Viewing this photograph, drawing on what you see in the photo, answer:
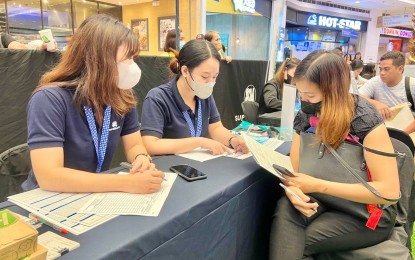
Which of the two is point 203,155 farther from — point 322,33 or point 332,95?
point 322,33

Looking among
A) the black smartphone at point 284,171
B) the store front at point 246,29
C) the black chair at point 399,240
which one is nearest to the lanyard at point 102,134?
the black smartphone at point 284,171

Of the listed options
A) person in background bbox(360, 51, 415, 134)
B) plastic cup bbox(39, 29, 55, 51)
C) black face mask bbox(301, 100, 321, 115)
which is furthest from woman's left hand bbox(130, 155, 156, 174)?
person in background bbox(360, 51, 415, 134)

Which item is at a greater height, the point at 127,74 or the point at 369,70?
the point at 127,74

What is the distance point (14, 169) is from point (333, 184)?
1.24 meters

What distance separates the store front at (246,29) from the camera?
7.89m

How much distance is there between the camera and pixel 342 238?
121 cm

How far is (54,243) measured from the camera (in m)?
0.68

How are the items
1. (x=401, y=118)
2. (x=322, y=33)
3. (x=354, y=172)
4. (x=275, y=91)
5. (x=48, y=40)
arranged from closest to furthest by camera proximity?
1. (x=354, y=172)
2. (x=48, y=40)
3. (x=401, y=118)
4. (x=275, y=91)
5. (x=322, y=33)

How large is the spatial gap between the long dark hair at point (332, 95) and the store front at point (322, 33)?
446 inches

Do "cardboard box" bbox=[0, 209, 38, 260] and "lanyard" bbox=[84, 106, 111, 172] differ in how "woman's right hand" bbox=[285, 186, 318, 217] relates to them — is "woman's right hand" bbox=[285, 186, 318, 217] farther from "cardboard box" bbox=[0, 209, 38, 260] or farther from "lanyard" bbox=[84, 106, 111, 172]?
"cardboard box" bbox=[0, 209, 38, 260]

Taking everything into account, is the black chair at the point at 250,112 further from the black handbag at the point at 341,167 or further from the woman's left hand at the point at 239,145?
the black handbag at the point at 341,167

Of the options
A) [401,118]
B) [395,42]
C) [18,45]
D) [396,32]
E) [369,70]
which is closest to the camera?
[401,118]

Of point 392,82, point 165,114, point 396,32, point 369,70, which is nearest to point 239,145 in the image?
point 165,114

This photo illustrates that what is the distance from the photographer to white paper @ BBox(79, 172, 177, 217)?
84 cm
